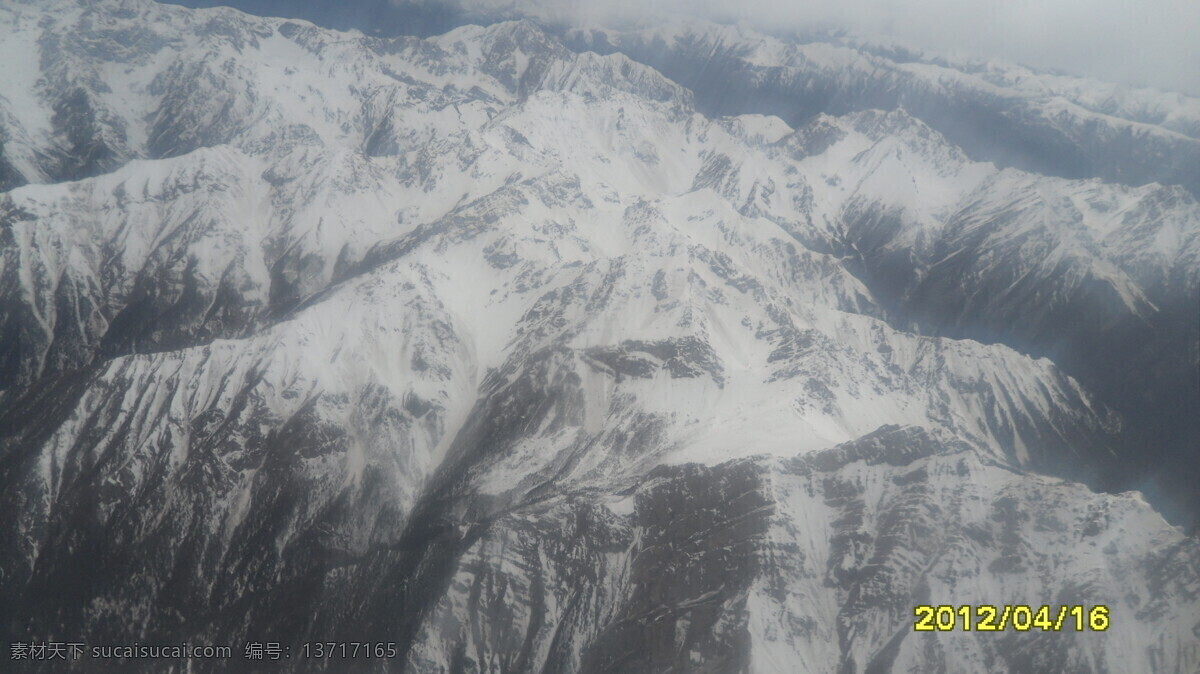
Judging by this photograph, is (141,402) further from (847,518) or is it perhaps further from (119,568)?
(847,518)

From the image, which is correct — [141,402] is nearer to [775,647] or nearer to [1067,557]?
[775,647]

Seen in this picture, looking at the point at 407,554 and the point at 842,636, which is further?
the point at 407,554

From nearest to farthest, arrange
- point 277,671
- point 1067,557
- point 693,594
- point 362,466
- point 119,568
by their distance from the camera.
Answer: point 1067,557 < point 693,594 < point 277,671 < point 119,568 < point 362,466

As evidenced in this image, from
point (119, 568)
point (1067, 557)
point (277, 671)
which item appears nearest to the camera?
point (1067, 557)

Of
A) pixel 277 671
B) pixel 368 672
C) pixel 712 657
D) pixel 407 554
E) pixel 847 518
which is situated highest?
pixel 847 518

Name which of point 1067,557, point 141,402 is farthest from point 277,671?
point 1067,557

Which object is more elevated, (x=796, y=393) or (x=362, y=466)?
(x=796, y=393)
